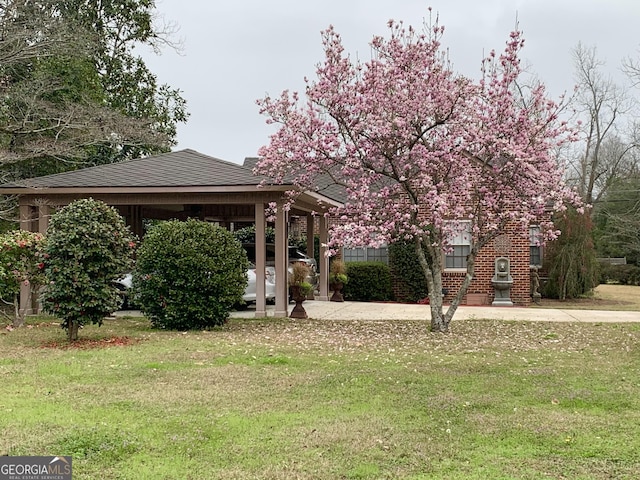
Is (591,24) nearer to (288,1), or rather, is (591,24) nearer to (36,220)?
(288,1)

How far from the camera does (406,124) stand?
9.88 meters

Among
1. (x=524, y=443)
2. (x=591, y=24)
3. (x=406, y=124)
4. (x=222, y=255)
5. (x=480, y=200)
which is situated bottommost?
(x=524, y=443)

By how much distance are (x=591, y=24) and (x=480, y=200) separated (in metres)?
13.9

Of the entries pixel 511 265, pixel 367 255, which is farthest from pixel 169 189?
→ pixel 511 265

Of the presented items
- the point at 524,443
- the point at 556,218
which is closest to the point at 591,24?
the point at 556,218

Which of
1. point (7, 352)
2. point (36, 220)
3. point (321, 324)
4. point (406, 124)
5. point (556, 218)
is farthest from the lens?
point (556, 218)

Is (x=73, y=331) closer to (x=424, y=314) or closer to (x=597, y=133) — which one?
(x=424, y=314)

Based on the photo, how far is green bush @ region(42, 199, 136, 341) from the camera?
9.12m

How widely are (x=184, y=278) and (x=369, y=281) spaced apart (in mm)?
8436

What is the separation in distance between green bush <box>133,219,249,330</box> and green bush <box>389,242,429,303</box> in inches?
321

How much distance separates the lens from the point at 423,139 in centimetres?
1034

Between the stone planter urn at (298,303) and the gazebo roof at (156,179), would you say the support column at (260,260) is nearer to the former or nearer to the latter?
the stone planter urn at (298,303)

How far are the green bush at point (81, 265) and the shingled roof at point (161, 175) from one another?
10.8 ft

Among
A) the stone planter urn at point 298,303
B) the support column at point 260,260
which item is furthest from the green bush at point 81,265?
the stone planter urn at point 298,303
